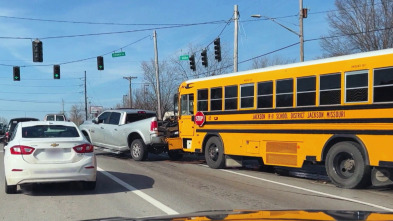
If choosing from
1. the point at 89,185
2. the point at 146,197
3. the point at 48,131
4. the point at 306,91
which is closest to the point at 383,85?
the point at 306,91

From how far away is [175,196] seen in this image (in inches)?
327

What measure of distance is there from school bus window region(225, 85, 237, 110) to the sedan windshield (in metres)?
5.21

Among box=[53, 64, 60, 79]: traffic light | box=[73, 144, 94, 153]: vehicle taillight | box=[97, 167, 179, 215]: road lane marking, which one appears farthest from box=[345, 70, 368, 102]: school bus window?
box=[53, 64, 60, 79]: traffic light

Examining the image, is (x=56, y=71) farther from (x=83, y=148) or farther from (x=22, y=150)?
(x=22, y=150)

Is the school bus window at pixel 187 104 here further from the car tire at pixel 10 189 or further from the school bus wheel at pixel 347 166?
the car tire at pixel 10 189

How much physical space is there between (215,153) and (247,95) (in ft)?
7.77

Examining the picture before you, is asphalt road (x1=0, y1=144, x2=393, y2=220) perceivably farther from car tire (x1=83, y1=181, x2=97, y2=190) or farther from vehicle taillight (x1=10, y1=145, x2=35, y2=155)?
vehicle taillight (x1=10, y1=145, x2=35, y2=155)

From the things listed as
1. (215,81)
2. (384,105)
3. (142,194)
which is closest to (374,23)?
(215,81)

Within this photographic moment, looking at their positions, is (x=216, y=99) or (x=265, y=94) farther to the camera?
(x=216, y=99)

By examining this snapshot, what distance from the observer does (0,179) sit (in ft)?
34.1

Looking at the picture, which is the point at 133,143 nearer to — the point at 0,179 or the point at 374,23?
the point at 0,179

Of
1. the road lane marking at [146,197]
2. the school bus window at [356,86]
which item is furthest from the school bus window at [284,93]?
the road lane marking at [146,197]

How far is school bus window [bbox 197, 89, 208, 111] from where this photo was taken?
13.6m

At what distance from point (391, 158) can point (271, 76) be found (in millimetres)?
3893
